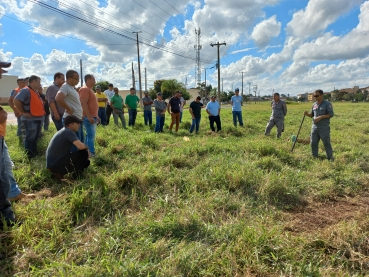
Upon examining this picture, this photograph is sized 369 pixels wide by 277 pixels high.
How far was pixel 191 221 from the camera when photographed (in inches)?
102

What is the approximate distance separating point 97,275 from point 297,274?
153cm

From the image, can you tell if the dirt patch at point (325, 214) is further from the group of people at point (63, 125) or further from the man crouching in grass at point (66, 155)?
the man crouching in grass at point (66, 155)

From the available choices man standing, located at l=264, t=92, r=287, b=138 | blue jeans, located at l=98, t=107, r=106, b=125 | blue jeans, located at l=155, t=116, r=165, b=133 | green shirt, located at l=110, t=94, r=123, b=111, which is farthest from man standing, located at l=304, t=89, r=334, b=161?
blue jeans, located at l=98, t=107, r=106, b=125

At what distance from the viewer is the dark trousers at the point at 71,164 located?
11.5 ft

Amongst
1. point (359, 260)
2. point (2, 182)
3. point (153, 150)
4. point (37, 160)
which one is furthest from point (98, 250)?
point (153, 150)

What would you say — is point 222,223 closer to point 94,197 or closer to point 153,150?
point 94,197

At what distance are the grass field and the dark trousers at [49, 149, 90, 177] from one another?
0.20 meters

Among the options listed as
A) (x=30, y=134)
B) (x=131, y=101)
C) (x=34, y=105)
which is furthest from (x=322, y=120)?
(x=131, y=101)

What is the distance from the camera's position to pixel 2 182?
7.80ft

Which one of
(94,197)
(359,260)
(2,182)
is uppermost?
(2,182)

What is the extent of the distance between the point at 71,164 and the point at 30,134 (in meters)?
1.44

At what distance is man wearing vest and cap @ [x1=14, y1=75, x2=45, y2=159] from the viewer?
413cm

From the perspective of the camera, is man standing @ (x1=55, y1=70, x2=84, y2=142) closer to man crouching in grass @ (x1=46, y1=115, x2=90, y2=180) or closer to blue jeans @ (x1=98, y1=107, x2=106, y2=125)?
man crouching in grass @ (x1=46, y1=115, x2=90, y2=180)

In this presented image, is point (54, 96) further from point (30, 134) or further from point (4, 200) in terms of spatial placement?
point (4, 200)
